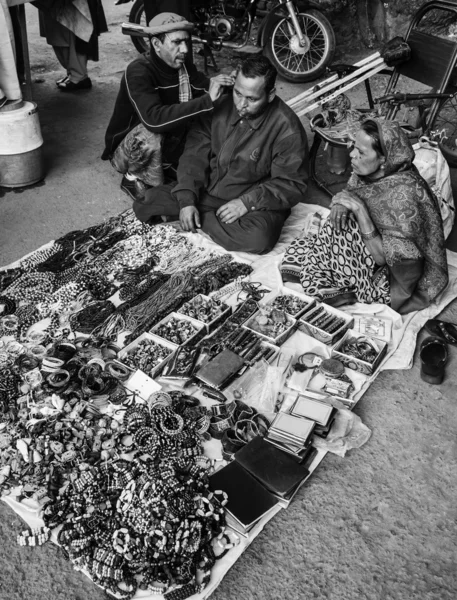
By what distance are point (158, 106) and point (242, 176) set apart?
0.95m

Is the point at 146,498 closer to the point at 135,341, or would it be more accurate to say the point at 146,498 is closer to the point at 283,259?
the point at 135,341

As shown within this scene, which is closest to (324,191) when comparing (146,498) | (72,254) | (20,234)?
(72,254)

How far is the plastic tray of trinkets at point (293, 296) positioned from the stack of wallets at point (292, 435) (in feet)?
2.76

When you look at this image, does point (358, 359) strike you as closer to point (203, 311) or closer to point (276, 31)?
point (203, 311)

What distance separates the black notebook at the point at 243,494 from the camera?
242 cm

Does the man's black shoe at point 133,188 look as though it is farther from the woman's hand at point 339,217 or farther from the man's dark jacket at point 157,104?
the woman's hand at point 339,217

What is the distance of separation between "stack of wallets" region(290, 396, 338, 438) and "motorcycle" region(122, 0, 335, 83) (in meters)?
5.46

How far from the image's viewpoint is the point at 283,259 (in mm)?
3912

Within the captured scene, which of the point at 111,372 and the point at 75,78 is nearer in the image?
the point at 111,372

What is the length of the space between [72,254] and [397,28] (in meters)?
6.16

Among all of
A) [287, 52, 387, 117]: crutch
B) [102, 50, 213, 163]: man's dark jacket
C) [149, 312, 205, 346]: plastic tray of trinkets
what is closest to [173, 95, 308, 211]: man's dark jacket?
[102, 50, 213, 163]: man's dark jacket

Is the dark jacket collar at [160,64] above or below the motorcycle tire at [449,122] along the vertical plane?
above

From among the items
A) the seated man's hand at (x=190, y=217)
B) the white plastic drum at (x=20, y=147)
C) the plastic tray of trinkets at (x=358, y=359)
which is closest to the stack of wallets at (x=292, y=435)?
the plastic tray of trinkets at (x=358, y=359)

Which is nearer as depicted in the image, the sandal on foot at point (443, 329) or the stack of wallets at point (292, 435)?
the stack of wallets at point (292, 435)
